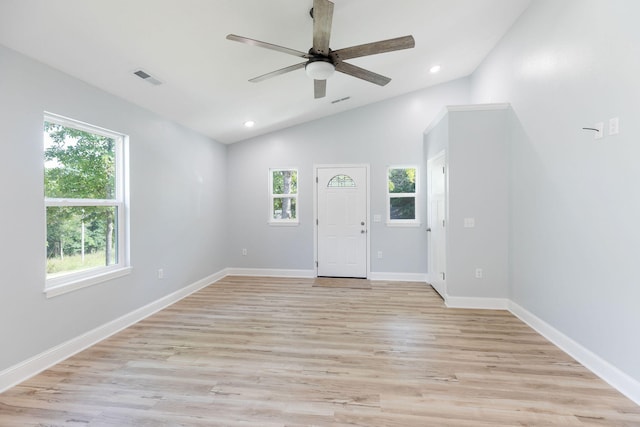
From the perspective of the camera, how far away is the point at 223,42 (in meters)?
2.71

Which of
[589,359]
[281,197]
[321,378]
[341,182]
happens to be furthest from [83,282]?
[589,359]

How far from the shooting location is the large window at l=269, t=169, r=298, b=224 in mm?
5742

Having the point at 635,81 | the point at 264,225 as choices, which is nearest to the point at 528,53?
the point at 635,81

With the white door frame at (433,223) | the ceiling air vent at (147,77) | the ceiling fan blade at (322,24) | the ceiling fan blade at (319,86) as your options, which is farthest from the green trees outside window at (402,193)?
the ceiling air vent at (147,77)

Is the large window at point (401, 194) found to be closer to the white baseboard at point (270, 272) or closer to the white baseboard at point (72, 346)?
the white baseboard at point (270, 272)

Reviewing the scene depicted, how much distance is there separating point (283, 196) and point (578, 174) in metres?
4.32

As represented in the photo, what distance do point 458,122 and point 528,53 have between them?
996 mm

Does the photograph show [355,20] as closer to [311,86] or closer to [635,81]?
[311,86]

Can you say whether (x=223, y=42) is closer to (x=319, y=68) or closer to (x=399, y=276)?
(x=319, y=68)

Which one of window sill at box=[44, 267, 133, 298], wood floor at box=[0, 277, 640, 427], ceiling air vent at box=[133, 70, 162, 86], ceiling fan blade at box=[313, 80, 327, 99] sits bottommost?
wood floor at box=[0, 277, 640, 427]

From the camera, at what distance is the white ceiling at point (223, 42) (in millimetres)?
2141

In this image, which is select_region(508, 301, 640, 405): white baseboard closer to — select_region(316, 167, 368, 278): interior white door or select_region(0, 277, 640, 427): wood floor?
select_region(0, 277, 640, 427): wood floor

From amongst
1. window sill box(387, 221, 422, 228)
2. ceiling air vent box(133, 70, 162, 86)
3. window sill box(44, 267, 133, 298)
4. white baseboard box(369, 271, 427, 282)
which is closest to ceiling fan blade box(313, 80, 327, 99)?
ceiling air vent box(133, 70, 162, 86)

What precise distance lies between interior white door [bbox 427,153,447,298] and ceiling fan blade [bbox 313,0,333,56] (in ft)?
8.68
